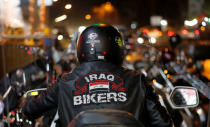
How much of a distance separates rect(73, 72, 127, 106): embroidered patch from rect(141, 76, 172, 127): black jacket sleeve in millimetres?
198

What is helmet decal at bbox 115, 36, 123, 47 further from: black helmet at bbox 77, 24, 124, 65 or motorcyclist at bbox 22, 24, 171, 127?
motorcyclist at bbox 22, 24, 171, 127

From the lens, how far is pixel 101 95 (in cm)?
186

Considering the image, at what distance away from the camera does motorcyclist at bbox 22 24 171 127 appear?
6.12ft

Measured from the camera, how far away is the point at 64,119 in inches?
77.7

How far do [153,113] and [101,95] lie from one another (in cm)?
41

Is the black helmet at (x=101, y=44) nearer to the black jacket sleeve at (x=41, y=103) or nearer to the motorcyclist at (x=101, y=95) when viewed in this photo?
the motorcyclist at (x=101, y=95)

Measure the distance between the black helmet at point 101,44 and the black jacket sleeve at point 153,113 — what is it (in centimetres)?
47

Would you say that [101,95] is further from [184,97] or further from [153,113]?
[184,97]

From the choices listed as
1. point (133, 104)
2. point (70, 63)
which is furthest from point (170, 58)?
point (133, 104)

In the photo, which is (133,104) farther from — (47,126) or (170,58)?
(170,58)

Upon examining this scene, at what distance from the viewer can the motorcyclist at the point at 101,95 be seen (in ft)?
6.12

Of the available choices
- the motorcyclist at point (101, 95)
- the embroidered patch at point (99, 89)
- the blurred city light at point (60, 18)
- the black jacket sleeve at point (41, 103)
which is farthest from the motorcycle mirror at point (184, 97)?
the blurred city light at point (60, 18)

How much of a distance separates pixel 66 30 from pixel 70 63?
2232 mm

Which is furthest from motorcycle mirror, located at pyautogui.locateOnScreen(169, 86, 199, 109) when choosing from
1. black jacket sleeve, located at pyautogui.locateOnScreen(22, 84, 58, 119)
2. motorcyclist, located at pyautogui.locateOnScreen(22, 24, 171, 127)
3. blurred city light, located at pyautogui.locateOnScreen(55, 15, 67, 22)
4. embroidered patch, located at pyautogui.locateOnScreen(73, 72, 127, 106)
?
blurred city light, located at pyautogui.locateOnScreen(55, 15, 67, 22)
